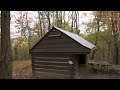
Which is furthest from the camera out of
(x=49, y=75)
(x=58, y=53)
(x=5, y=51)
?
(x=49, y=75)

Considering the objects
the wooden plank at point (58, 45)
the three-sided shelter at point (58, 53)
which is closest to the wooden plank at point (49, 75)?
the three-sided shelter at point (58, 53)

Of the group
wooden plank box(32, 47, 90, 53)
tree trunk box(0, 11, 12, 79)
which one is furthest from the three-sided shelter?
tree trunk box(0, 11, 12, 79)

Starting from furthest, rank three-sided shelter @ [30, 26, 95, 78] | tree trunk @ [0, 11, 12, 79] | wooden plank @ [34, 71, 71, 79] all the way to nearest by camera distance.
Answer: wooden plank @ [34, 71, 71, 79] → three-sided shelter @ [30, 26, 95, 78] → tree trunk @ [0, 11, 12, 79]

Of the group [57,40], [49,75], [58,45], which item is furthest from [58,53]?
[49,75]

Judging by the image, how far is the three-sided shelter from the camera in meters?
13.2

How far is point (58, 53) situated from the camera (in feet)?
45.9

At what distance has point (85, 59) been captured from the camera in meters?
17.5

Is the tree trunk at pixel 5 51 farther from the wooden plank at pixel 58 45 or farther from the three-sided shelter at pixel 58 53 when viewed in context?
the wooden plank at pixel 58 45

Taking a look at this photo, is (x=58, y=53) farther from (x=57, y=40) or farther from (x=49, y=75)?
(x=49, y=75)

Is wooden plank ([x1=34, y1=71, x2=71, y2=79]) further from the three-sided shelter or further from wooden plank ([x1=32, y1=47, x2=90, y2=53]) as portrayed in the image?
wooden plank ([x1=32, y1=47, x2=90, y2=53])

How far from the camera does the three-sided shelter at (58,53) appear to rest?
13188 millimetres
